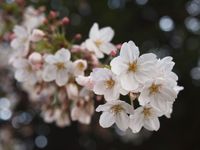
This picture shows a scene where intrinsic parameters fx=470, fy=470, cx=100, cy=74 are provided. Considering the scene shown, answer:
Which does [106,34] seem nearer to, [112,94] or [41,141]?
[112,94]

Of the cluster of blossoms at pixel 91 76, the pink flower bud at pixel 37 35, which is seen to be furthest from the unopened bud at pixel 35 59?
the pink flower bud at pixel 37 35

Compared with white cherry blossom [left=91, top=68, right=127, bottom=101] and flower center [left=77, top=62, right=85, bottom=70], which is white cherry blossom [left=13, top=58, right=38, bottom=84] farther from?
white cherry blossom [left=91, top=68, right=127, bottom=101]

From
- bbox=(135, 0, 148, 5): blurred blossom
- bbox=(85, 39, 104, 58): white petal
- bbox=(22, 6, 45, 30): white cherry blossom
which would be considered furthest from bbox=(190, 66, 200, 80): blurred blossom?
bbox=(85, 39, 104, 58): white petal

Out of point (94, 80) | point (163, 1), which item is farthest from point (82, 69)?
point (163, 1)

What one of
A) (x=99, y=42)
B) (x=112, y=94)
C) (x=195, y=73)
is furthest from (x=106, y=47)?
(x=195, y=73)

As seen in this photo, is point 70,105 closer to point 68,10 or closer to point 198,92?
point 68,10

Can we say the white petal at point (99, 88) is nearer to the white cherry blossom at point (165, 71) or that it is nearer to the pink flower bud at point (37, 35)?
the white cherry blossom at point (165, 71)
